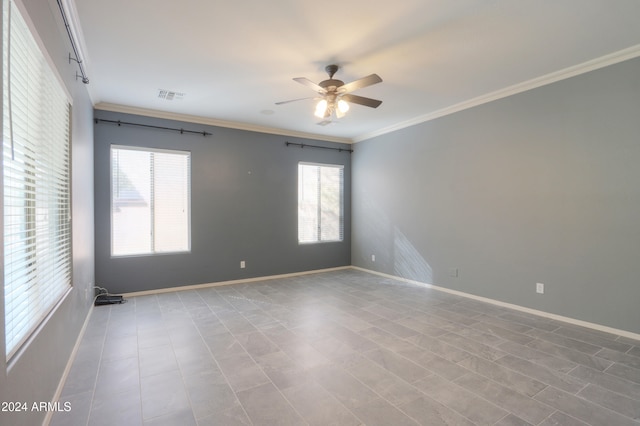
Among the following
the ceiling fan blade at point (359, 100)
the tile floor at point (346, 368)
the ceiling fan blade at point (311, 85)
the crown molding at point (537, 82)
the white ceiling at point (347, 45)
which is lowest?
the tile floor at point (346, 368)

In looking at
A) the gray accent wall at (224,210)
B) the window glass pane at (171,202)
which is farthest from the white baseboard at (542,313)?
the window glass pane at (171,202)

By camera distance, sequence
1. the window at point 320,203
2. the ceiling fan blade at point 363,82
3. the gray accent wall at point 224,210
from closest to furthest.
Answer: the ceiling fan blade at point 363,82, the gray accent wall at point 224,210, the window at point 320,203

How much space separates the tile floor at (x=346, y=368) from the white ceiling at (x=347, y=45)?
2.84 meters

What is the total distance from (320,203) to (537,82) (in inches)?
161

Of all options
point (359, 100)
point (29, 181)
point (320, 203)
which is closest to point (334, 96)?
point (359, 100)

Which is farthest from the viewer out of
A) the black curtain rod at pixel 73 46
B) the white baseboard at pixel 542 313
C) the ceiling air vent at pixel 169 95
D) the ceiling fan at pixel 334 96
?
the ceiling air vent at pixel 169 95

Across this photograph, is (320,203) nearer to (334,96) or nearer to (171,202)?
(171,202)

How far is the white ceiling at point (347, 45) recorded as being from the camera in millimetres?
2467

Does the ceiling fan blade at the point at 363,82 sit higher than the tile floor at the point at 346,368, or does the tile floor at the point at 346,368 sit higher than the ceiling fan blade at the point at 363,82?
the ceiling fan blade at the point at 363,82

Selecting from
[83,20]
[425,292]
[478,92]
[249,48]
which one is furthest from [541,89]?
[83,20]

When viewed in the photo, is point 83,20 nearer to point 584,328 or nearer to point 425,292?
point 425,292

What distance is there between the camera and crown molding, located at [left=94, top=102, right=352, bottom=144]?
15.2ft

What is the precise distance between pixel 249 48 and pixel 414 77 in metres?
1.90

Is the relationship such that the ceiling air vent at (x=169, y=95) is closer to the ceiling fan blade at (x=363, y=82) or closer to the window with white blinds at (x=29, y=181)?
the window with white blinds at (x=29, y=181)
